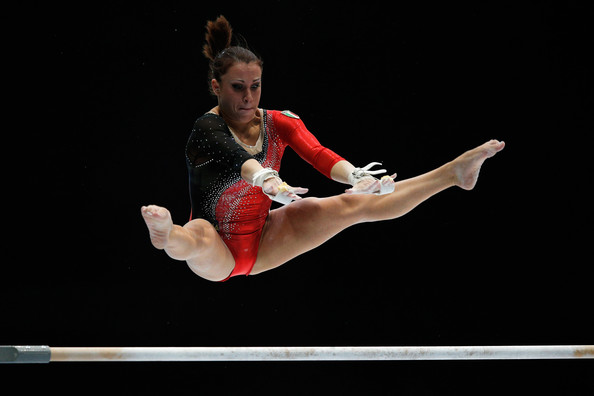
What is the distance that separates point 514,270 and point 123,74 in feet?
8.61

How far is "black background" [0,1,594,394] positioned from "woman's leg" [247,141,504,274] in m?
1.01

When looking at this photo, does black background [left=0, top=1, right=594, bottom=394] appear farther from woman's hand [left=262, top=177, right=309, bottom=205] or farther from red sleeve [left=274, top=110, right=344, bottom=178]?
woman's hand [left=262, top=177, right=309, bottom=205]

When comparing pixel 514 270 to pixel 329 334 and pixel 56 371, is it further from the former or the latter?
pixel 56 371

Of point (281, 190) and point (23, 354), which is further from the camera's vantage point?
point (23, 354)

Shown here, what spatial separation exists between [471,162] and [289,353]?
1117 millimetres

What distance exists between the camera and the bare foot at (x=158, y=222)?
251 centimetres

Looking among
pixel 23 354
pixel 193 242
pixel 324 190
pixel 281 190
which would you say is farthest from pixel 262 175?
pixel 324 190

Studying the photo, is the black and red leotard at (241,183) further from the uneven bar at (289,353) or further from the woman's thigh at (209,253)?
the uneven bar at (289,353)

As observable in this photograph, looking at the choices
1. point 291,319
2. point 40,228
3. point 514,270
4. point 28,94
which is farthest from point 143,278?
point 514,270

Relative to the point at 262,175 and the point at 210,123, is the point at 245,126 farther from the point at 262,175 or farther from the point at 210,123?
the point at 262,175

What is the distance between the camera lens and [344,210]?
3.22 meters

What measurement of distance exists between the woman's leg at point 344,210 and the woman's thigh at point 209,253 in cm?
23

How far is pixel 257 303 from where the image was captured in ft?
14.2

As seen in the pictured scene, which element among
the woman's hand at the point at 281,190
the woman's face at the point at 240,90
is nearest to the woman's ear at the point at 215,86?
the woman's face at the point at 240,90
